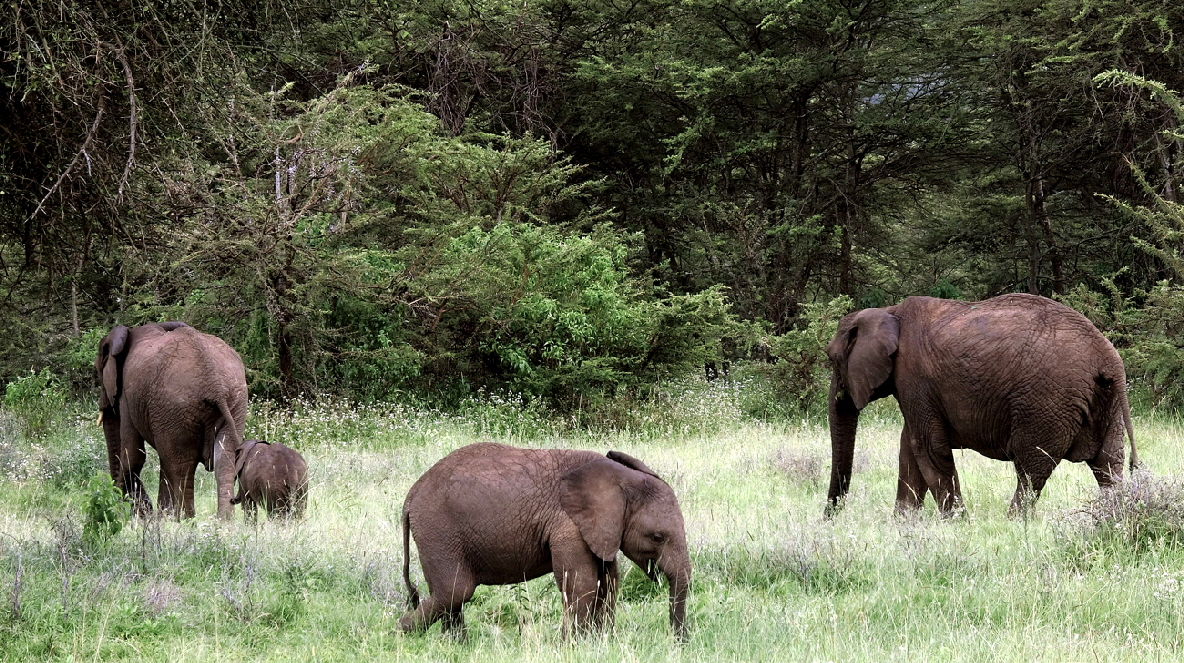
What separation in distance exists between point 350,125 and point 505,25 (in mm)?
8822

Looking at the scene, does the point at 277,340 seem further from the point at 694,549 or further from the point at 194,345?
the point at 694,549

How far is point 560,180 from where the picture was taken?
67.2 feet

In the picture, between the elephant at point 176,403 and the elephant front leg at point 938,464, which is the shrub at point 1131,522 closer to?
the elephant front leg at point 938,464

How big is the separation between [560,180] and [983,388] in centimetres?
1285

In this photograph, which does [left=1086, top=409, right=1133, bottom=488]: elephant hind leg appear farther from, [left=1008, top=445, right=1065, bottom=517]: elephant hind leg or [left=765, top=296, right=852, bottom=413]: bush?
[left=765, top=296, right=852, bottom=413]: bush

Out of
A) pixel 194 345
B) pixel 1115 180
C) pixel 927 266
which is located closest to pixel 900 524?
pixel 194 345

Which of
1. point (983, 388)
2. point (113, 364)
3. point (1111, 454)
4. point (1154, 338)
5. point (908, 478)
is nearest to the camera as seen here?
point (1111, 454)

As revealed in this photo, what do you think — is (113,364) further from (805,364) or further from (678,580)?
(805,364)

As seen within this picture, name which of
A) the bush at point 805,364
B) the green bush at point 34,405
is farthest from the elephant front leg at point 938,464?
the green bush at point 34,405

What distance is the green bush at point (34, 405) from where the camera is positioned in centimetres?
1488

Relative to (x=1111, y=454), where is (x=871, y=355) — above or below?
above

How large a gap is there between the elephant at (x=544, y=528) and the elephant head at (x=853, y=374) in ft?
13.5

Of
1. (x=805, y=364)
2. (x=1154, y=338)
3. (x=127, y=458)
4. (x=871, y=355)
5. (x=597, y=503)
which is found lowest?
(x=805, y=364)

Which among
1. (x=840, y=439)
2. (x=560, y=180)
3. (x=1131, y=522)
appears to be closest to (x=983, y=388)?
(x=840, y=439)
